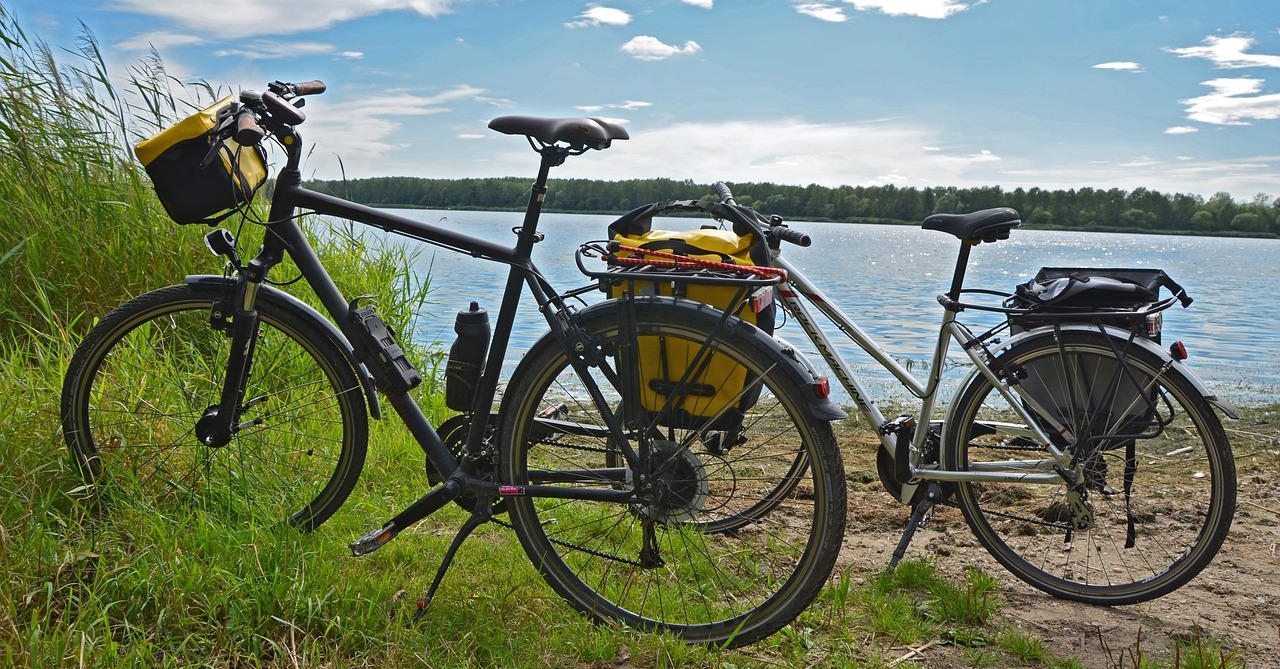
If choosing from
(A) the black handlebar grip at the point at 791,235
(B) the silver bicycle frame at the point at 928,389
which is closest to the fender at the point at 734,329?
(B) the silver bicycle frame at the point at 928,389

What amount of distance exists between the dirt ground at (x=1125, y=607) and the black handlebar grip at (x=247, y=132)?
8.33ft

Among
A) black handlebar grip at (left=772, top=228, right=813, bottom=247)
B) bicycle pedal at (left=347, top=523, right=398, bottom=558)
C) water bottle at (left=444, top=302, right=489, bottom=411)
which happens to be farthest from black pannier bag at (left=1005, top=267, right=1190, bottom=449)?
bicycle pedal at (left=347, top=523, right=398, bottom=558)

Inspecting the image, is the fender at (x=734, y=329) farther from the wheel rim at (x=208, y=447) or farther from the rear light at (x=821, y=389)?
the wheel rim at (x=208, y=447)

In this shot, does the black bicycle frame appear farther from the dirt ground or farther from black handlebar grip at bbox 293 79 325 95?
the dirt ground

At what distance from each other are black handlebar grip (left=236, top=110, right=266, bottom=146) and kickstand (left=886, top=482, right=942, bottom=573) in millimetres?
2606

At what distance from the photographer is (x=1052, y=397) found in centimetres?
332

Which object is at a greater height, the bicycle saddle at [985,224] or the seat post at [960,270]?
the bicycle saddle at [985,224]

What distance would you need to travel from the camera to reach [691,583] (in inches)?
128

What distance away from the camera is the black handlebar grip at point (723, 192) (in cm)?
330

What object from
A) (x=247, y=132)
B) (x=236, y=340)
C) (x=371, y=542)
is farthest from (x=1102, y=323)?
(x=236, y=340)

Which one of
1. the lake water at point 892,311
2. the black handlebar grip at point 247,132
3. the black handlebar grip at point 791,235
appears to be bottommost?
the lake water at point 892,311

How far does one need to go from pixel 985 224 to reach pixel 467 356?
183 centimetres

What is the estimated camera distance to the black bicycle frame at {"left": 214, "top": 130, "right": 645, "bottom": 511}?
107 inches

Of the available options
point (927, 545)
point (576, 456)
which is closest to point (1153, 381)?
point (927, 545)
